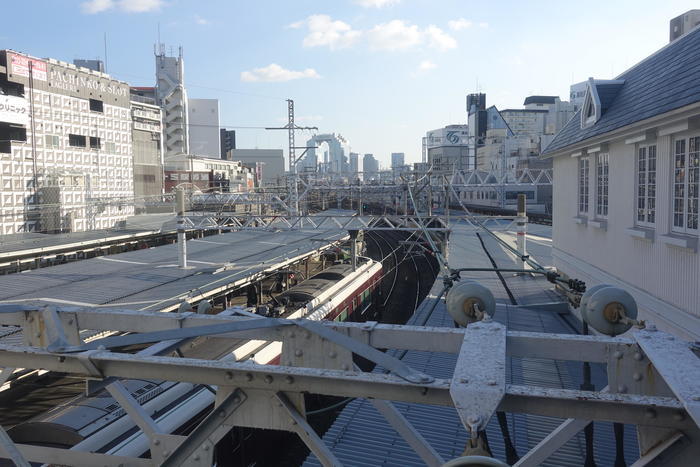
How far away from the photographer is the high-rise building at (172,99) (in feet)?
193

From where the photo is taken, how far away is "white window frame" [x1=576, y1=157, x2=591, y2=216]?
10593 mm

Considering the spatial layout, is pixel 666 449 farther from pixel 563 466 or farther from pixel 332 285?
pixel 332 285

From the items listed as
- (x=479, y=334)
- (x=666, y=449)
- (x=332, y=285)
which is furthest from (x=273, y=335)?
(x=332, y=285)

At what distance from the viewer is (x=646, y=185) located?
7551mm

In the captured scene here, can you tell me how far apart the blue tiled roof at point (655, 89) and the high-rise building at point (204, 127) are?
67621mm

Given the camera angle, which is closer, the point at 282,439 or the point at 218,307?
the point at 282,439

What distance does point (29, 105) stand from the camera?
78.1 ft

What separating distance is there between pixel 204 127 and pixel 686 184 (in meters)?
73.2

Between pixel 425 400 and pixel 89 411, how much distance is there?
5394 millimetres

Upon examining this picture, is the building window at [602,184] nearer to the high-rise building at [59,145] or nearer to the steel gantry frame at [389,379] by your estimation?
the steel gantry frame at [389,379]

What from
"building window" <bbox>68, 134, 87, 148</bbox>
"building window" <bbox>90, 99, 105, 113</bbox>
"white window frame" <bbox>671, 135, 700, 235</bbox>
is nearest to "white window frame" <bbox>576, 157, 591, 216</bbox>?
"white window frame" <bbox>671, 135, 700, 235</bbox>

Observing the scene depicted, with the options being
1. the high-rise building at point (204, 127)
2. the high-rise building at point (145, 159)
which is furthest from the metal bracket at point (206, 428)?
the high-rise building at point (204, 127)

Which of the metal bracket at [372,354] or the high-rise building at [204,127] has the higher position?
the high-rise building at [204,127]

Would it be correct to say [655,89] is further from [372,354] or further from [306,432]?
[306,432]
